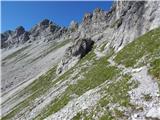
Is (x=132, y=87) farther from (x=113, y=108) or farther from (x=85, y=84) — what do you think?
(x=85, y=84)

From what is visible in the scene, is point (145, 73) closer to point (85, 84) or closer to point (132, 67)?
point (132, 67)

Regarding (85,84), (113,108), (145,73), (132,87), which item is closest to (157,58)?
(145,73)

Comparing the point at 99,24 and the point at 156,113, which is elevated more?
the point at 99,24

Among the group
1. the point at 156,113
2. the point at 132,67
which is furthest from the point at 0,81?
the point at 156,113

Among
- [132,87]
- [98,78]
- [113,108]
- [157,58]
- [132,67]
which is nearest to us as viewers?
[113,108]

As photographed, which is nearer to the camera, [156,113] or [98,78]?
[156,113]

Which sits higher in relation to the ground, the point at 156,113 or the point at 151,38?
the point at 151,38

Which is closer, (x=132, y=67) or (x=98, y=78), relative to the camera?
(x=132, y=67)

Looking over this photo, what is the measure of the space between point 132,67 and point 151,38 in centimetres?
949

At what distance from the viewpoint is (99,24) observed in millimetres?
141875

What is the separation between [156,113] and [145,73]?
31.3 feet

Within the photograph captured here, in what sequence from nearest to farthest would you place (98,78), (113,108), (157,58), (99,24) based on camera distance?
(113,108)
(157,58)
(98,78)
(99,24)

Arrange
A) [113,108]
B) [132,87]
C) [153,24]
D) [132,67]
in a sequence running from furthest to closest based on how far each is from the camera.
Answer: [153,24] → [132,67] → [132,87] → [113,108]

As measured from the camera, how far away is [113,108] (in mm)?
31609
